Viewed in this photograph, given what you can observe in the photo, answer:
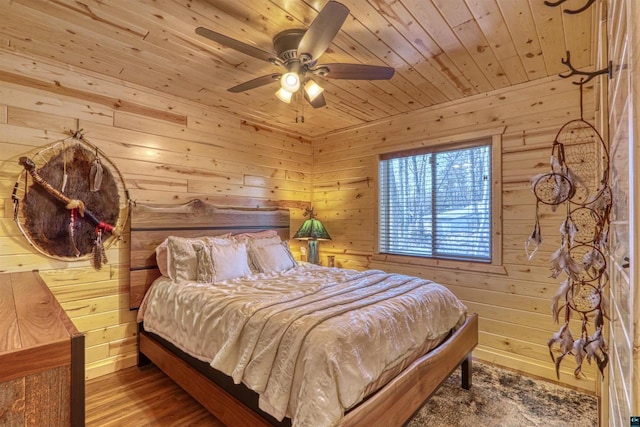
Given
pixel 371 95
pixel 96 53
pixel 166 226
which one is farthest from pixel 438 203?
pixel 96 53

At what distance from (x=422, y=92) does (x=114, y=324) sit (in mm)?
3565

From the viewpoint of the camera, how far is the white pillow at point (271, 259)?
304 centimetres

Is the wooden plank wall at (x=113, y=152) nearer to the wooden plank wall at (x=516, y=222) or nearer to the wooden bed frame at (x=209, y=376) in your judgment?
the wooden bed frame at (x=209, y=376)

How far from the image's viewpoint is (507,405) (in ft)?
7.23

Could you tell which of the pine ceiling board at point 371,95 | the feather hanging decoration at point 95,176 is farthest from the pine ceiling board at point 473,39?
the feather hanging decoration at point 95,176

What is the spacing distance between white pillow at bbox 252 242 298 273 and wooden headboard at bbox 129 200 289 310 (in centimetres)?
56

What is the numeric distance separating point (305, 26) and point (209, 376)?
2325 mm

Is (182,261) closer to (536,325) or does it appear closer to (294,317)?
(294,317)

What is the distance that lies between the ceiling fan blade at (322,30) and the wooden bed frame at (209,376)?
1.80 meters

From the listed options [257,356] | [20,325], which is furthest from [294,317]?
[20,325]

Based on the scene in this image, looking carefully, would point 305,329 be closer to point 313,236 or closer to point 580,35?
point 313,236

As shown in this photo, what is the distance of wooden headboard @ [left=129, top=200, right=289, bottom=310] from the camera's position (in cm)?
275

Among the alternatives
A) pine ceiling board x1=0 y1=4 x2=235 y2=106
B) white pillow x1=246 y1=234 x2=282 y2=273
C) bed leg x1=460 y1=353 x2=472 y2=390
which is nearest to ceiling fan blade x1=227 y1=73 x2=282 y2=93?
pine ceiling board x1=0 y1=4 x2=235 y2=106

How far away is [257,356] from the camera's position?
5.23 feet
